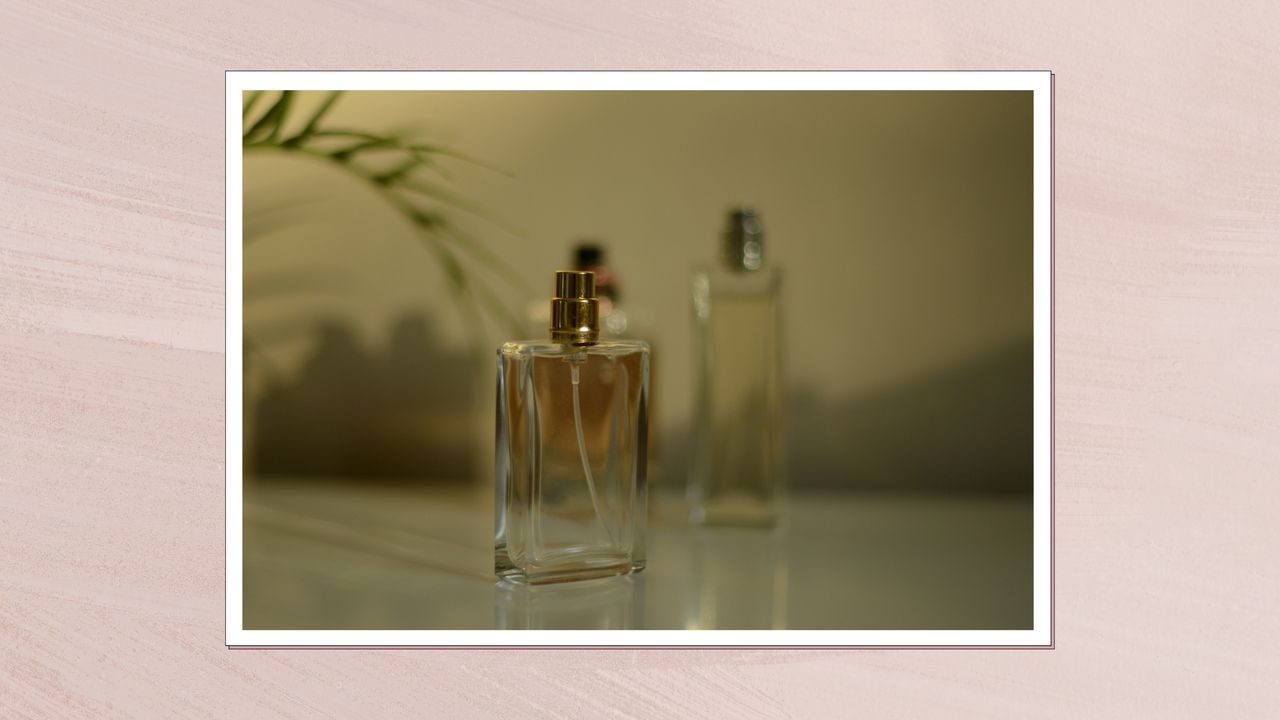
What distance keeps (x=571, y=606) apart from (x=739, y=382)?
0.36m

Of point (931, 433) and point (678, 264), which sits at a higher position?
point (678, 264)

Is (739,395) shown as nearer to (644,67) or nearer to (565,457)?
(565,457)

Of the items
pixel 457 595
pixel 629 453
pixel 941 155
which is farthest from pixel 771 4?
pixel 941 155

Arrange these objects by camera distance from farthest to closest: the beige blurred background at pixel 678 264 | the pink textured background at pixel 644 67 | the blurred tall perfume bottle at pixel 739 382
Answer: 1. the beige blurred background at pixel 678 264
2. the blurred tall perfume bottle at pixel 739 382
3. the pink textured background at pixel 644 67

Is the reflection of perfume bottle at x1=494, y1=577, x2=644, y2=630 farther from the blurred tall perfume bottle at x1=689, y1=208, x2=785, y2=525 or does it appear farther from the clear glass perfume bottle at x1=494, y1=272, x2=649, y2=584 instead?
the blurred tall perfume bottle at x1=689, y1=208, x2=785, y2=525

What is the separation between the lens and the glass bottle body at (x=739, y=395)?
95 cm

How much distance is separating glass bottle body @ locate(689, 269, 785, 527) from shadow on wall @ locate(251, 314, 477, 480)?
1.28ft

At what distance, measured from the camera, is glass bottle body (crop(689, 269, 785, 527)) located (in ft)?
3.12

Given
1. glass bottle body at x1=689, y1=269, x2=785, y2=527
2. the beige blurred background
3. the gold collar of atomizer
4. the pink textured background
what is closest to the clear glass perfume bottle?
the gold collar of atomizer

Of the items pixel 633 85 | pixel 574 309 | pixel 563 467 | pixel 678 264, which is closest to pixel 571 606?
pixel 563 467

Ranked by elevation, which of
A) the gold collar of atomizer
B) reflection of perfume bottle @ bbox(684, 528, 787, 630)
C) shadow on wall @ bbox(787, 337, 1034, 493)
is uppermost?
the gold collar of atomizer

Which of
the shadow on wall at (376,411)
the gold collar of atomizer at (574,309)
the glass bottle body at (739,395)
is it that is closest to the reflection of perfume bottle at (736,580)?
the glass bottle body at (739,395)

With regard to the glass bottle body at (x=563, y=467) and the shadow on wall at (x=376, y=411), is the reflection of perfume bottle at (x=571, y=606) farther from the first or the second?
the shadow on wall at (x=376, y=411)

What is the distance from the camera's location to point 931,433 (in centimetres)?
119
